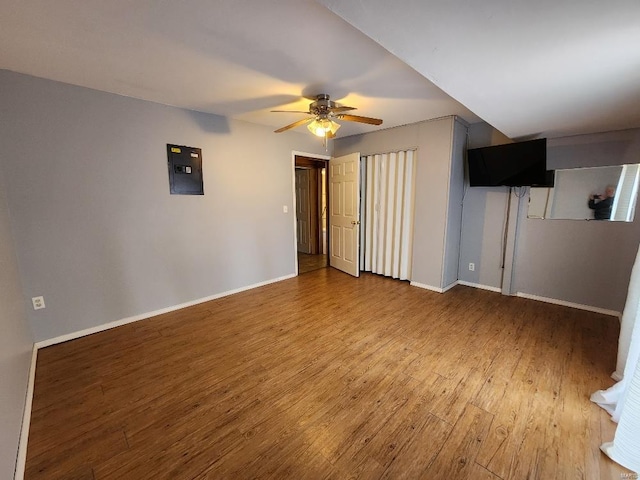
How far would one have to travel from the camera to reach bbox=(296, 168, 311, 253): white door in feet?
19.7

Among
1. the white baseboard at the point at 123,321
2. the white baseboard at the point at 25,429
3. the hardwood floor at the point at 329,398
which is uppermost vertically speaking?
the white baseboard at the point at 123,321

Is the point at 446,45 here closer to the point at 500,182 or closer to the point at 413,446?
the point at 413,446

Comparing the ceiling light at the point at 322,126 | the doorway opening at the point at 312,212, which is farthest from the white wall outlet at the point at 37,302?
the doorway opening at the point at 312,212

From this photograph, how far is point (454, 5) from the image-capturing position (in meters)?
1.05

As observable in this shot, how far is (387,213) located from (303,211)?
8.04ft

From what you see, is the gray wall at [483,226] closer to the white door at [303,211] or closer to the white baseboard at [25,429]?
the white door at [303,211]

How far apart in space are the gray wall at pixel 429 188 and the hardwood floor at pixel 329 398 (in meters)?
0.94

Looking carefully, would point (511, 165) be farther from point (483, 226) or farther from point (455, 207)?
point (483, 226)

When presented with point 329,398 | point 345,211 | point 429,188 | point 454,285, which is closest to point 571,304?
point 454,285

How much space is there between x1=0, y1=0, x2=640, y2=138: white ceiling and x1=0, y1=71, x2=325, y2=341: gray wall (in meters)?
0.32

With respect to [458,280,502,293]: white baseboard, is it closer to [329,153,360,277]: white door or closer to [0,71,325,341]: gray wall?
[329,153,360,277]: white door

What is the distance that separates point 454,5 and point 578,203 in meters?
3.34

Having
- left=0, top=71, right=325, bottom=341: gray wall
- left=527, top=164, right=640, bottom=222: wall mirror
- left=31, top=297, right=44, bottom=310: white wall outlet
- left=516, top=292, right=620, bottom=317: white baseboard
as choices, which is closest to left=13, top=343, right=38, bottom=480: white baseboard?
left=31, top=297, right=44, bottom=310: white wall outlet

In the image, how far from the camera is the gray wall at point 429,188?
344cm
